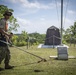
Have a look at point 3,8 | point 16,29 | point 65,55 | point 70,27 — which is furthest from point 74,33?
point 65,55

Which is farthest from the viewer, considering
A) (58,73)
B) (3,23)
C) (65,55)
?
(65,55)

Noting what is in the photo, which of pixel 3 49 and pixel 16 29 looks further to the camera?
pixel 16 29

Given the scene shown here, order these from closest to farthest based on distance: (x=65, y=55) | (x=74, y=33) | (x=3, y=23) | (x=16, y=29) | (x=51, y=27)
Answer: (x=3, y=23), (x=65, y=55), (x=51, y=27), (x=16, y=29), (x=74, y=33)

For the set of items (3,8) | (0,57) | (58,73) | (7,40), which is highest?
(3,8)

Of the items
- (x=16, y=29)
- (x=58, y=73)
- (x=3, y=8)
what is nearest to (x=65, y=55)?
(x=58, y=73)

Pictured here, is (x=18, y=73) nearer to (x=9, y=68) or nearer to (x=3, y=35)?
(x=9, y=68)

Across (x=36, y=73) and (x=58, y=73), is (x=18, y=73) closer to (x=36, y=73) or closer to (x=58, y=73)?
(x=36, y=73)

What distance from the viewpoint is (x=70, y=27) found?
4619 centimetres

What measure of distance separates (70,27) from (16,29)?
1942cm

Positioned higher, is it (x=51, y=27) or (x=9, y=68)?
(x=51, y=27)

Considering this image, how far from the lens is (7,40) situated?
6910mm

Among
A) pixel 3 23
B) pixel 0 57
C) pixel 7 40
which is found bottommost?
pixel 0 57

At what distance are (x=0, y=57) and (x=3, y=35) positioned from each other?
802mm

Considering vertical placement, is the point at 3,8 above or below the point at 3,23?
above
